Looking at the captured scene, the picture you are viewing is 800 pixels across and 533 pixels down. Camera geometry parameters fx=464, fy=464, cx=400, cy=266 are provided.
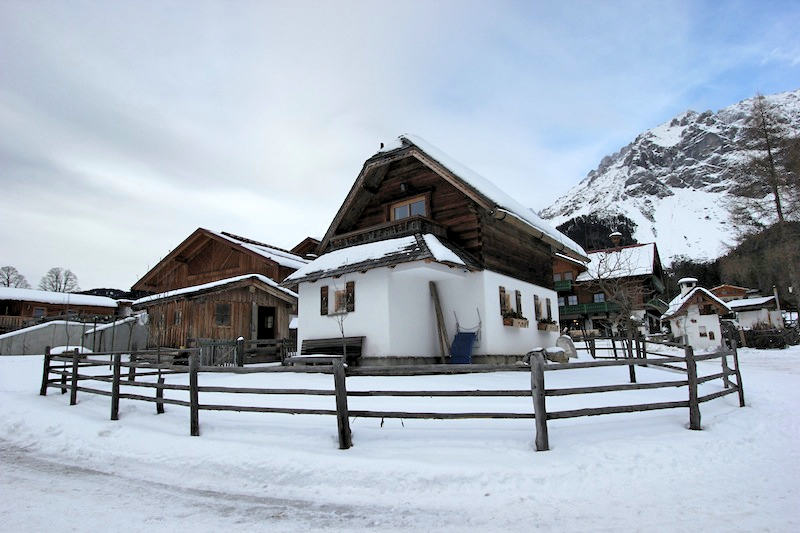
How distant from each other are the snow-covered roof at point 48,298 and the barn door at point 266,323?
17788mm

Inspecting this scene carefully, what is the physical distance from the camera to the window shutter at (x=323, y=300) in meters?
17.0

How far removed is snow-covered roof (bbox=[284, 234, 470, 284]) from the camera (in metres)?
14.3

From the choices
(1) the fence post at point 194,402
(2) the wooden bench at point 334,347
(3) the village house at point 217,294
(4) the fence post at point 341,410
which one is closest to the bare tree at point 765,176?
(2) the wooden bench at point 334,347

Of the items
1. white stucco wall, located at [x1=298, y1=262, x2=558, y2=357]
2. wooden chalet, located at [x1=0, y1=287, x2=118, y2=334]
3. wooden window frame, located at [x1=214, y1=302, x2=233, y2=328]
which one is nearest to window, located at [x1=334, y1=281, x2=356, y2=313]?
white stucco wall, located at [x1=298, y1=262, x2=558, y2=357]

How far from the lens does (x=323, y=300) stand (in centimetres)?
1706

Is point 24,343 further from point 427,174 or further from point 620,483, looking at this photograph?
point 620,483

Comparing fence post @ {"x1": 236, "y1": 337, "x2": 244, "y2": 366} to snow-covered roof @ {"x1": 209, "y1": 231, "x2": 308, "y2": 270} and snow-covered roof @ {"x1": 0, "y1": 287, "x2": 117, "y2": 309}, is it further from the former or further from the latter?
snow-covered roof @ {"x1": 0, "y1": 287, "x2": 117, "y2": 309}

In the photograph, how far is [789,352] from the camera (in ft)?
92.0

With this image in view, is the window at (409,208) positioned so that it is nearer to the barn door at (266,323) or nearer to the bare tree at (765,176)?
the barn door at (266,323)

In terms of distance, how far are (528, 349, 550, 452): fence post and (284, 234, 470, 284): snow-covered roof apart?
7.33m

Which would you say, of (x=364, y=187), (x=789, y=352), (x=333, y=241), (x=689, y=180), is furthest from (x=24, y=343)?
(x=689, y=180)

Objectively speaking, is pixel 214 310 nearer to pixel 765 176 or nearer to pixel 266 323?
pixel 266 323

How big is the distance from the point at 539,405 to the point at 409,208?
13.1 meters

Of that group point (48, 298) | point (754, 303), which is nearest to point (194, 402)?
point (48, 298)
